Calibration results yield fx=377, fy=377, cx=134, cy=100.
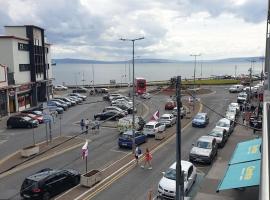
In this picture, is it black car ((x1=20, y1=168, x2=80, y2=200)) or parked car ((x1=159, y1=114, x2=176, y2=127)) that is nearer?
black car ((x1=20, y1=168, x2=80, y2=200))

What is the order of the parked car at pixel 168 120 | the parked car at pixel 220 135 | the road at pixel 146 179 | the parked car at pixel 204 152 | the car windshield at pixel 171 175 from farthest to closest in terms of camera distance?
1. the parked car at pixel 168 120
2. the parked car at pixel 220 135
3. the parked car at pixel 204 152
4. the car windshield at pixel 171 175
5. the road at pixel 146 179

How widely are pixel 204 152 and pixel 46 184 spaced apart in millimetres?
12077

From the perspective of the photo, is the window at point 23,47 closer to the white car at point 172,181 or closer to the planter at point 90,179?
the planter at point 90,179

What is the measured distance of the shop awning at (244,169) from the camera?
17656 mm

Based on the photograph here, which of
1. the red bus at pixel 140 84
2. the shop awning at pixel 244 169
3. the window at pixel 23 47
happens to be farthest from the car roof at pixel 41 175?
the red bus at pixel 140 84

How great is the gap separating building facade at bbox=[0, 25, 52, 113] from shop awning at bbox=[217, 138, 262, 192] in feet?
116

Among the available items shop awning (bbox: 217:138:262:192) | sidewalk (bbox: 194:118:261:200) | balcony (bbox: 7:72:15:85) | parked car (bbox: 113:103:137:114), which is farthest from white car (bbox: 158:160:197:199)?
balcony (bbox: 7:72:15:85)

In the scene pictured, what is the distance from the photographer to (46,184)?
20.1 metres

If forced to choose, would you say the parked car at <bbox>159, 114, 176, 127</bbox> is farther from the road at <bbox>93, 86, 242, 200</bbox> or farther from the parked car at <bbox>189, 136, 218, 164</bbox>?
the parked car at <bbox>189, 136, 218, 164</bbox>

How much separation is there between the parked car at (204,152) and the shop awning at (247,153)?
2.71 meters

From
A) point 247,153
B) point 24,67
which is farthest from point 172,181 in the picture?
point 24,67

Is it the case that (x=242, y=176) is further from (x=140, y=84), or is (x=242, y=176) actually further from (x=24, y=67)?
(x=140, y=84)

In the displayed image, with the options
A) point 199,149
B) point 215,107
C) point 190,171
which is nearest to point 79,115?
point 215,107

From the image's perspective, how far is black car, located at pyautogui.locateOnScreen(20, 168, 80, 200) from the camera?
64.1 ft
